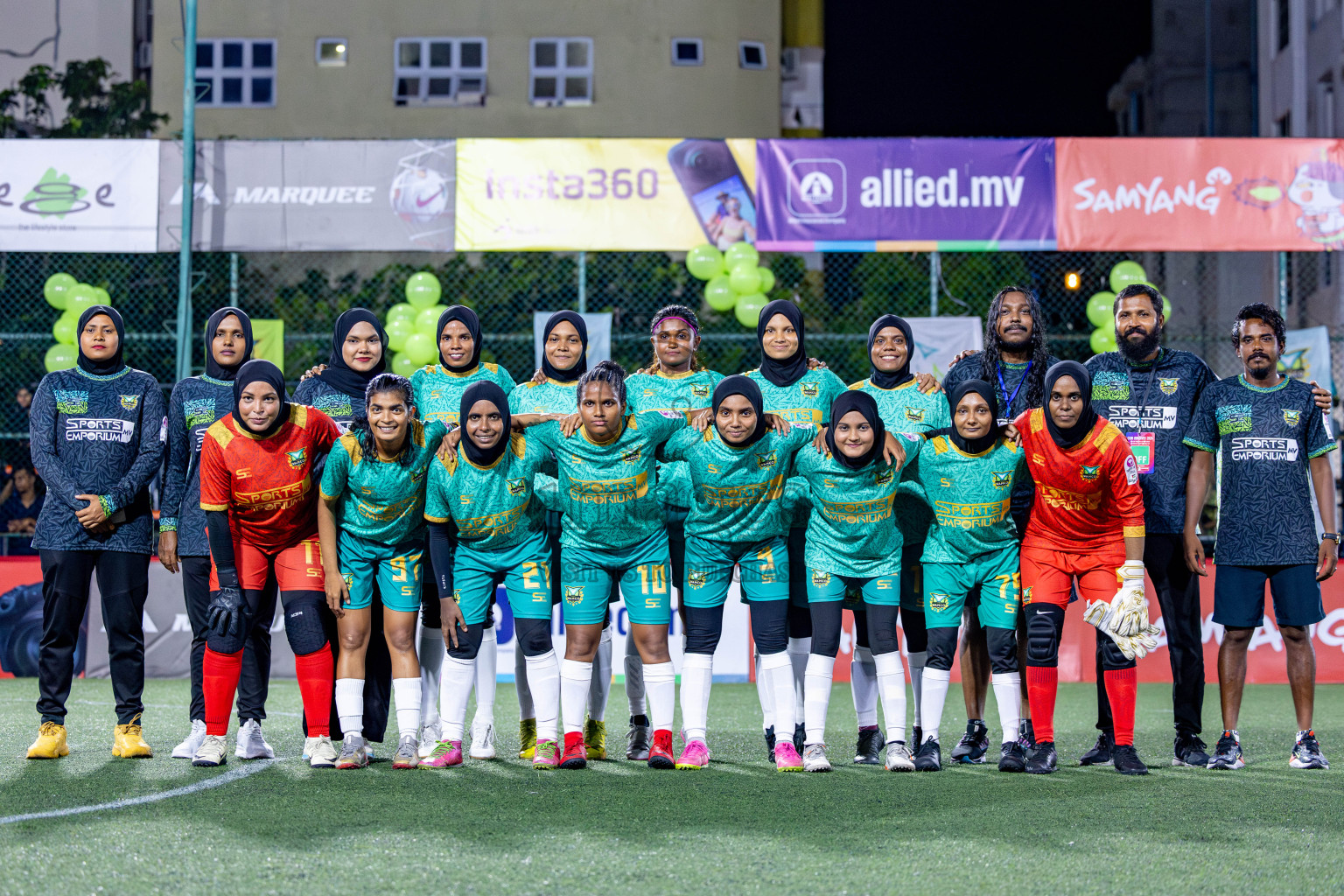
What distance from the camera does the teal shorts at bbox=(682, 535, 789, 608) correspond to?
5969 mm

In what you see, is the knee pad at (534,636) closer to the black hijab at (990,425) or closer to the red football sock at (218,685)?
the red football sock at (218,685)

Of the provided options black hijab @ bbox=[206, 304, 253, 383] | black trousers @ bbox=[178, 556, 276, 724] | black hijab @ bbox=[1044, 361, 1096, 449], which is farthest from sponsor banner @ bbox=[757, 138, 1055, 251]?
black trousers @ bbox=[178, 556, 276, 724]

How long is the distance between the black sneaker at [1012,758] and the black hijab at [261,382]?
3.38 meters

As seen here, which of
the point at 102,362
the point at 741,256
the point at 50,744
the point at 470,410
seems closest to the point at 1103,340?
the point at 741,256

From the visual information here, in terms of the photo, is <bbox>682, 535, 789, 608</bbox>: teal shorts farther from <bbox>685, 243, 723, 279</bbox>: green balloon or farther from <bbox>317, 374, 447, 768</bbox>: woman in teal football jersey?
<bbox>685, 243, 723, 279</bbox>: green balloon

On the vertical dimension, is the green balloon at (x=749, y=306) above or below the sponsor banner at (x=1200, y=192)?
below

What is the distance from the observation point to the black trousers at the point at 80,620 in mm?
6203

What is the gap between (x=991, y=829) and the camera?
4469mm

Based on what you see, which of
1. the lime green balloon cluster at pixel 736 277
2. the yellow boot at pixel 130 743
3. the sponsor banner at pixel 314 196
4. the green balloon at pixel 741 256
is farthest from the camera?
the green balloon at pixel 741 256

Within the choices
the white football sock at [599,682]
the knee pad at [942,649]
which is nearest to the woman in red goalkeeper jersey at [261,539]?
the white football sock at [599,682]

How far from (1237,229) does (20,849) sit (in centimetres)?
1147

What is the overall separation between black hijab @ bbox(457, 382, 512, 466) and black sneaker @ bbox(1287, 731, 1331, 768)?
12.4 ft

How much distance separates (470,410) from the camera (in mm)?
5852

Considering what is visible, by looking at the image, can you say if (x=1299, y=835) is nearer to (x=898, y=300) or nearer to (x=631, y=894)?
(x=631, y=894)
